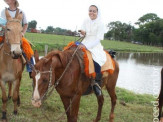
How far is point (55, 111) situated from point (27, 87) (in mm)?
2227

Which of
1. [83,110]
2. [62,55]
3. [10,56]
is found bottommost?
[83,110]

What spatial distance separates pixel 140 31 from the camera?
8044 cm

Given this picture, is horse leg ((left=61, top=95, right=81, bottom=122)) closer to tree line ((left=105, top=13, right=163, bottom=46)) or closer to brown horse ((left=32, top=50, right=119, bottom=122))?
brown horse ((left=32, top=50, right=119, bottom=122))

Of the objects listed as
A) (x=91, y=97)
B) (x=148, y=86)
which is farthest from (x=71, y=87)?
(x=148, y=86)

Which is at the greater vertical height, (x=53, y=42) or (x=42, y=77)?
(x=53, y=42)

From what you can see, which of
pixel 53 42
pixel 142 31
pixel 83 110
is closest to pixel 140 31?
pixel 142 31

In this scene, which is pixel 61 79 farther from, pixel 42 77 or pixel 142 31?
pixel 142 31

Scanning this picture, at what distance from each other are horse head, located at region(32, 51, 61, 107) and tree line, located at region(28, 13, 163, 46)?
58.2 meters

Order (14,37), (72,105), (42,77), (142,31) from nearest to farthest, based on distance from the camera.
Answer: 1. (42,77)
2. (72,105)
3. (14,37)
4. (142,31)

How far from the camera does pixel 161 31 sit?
74.1 m

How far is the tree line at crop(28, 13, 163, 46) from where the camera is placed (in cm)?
7512

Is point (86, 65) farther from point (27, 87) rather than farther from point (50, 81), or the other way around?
point (27, 87)

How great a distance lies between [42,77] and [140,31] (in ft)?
269

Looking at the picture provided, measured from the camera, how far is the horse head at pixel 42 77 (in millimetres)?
3129
